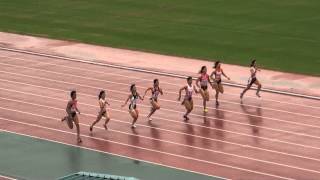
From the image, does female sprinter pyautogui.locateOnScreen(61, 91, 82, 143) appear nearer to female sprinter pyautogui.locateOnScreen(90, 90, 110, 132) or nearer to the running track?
the running track

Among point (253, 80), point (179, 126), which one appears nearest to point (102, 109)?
point (179, 126)

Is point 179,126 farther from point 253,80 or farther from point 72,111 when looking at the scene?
point 253,80

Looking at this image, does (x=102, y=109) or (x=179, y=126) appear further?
(x=179, y=126)

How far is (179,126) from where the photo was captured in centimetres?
2491

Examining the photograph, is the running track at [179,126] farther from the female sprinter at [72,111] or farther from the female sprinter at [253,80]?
the female sprinter at [72,111]

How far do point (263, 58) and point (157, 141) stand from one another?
11.3 m

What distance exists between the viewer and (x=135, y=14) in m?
44.0

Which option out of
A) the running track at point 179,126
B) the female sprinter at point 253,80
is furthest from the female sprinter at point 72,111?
the female sprinter at point 253,80

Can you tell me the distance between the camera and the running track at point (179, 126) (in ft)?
70.1

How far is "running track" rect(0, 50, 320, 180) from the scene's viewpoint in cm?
2138

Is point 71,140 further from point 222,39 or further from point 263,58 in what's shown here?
point 222,39

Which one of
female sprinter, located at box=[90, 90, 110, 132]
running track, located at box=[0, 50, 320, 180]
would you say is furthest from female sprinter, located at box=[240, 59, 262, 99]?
female sprinter, located at box=[90, 90, 110, 132]

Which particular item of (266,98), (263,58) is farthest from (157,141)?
(263,58)

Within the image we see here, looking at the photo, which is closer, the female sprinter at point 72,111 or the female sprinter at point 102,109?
the female sprinter at point 72,111
